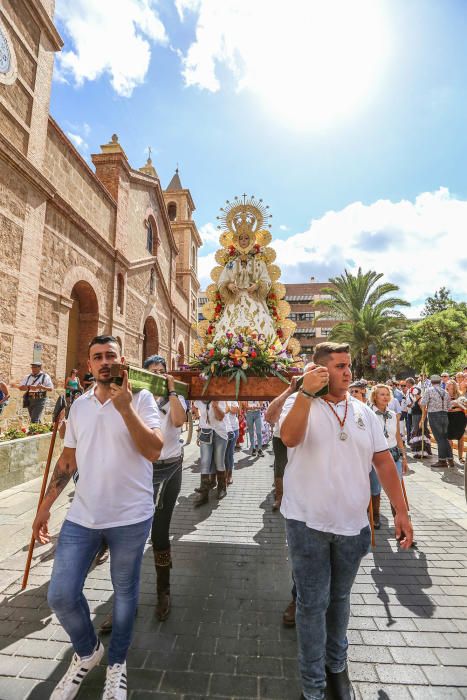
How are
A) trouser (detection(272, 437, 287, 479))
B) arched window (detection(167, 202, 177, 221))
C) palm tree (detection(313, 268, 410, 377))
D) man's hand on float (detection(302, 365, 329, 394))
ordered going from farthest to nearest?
arched window (detection(167, 202, 177, 221))
palm tree (detection(313, 268, 410, 377))
trouser (detection(272, 437, 287, 479))
man's hand on float (detection(302, 365, 329, 394))

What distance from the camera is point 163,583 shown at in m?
3.29

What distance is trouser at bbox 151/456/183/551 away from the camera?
132 inches

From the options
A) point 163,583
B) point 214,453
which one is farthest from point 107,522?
point 214,453

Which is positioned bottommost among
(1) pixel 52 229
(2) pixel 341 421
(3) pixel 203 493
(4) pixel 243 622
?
(4) pixel 243 622

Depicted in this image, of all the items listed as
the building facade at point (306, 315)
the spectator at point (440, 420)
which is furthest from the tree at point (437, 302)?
the spectator at point (440, 420)

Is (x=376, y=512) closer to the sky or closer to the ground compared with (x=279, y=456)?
closer to the ground

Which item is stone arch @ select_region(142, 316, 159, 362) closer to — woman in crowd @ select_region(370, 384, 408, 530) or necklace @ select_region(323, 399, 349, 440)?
woman in crowd @ select_region(370, 384, 408, 530)

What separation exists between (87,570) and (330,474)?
5.32 feet

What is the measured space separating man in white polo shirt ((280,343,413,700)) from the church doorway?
42.7 feet

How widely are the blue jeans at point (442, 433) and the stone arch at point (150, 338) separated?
16.0m

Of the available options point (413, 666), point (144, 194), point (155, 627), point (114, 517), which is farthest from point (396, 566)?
point (144, 194)

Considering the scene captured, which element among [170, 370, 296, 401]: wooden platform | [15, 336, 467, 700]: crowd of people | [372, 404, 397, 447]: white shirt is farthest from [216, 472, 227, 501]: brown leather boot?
[15, 336, 467, 700]: crowd of people

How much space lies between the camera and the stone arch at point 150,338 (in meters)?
21.7

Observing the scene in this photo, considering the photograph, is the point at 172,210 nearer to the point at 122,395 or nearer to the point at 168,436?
the point at 168,436
